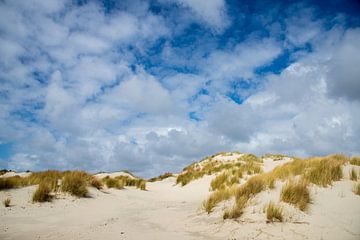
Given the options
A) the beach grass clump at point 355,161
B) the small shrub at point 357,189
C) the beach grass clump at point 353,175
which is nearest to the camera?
the small shrub at point 357,189

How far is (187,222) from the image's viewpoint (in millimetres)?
6523

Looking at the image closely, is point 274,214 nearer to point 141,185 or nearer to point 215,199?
point 215,199

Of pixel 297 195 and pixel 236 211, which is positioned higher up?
pixel 297 195

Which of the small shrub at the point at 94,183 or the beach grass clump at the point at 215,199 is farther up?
the small shrub at the point at 94,183

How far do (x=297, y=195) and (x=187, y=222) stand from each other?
2612 mm

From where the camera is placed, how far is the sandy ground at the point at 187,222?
533cm

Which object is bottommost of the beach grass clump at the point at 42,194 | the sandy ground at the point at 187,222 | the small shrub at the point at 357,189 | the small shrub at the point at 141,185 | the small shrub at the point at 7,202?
the sandy ground at the point at 187,222

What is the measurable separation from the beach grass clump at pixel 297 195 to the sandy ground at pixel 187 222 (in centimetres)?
17

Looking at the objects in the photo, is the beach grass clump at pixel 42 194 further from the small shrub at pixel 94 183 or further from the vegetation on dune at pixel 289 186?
the vegetation on dune at pixel 289 186

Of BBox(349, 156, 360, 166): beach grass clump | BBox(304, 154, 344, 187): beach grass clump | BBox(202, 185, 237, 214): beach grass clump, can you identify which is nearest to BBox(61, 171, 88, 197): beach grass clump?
BBox(202, 185, 237, 214): beach grass clump

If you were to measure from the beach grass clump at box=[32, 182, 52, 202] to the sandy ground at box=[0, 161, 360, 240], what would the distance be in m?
0.22

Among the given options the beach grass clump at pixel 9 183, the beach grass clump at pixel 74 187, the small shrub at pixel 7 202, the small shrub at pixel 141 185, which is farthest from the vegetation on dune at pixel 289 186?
the small shrub at pixel 141 185

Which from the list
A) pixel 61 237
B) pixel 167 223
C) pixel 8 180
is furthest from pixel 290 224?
pixel 8 180

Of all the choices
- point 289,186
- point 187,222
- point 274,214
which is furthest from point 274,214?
point 187,222
